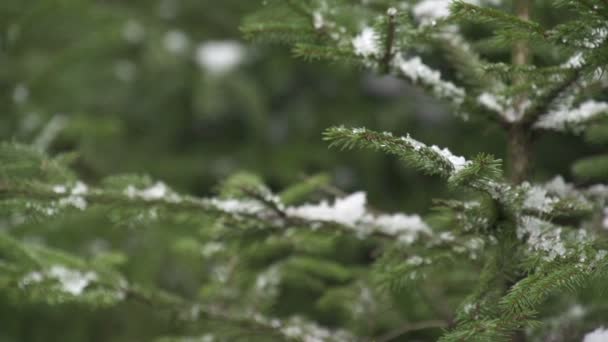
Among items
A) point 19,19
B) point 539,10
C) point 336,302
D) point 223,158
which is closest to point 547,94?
point 539,10

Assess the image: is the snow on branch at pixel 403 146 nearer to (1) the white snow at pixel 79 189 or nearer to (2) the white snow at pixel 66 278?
(1) the white snow at pixel 79 189

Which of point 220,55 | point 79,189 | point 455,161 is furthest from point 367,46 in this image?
point 220,55

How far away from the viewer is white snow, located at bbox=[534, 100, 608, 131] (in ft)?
4.80

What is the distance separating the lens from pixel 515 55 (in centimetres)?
174

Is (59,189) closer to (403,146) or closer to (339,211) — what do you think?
(339,211)

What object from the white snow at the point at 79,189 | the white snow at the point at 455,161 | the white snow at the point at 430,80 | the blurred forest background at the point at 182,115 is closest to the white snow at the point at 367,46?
the white snow at the point at 430,80

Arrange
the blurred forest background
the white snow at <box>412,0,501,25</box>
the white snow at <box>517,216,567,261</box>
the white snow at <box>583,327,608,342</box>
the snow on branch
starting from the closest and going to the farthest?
the snow on branch
the white snow at <box>517,216,567,261</box>
the white snow at <box>583,327,608,342</box>
the white snow at <box>412,0,501,25</box>
the blurred forest background

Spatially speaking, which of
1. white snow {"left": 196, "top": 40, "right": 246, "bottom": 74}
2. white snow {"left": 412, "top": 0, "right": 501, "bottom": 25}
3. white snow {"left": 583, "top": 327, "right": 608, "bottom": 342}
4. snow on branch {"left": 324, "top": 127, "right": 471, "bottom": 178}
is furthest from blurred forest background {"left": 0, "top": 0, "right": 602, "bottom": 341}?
snow on branch {"left": 324, "top": 127, "right": 471, "bottom": 178}

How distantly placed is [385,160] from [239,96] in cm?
112

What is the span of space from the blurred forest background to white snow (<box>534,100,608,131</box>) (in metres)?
2.00

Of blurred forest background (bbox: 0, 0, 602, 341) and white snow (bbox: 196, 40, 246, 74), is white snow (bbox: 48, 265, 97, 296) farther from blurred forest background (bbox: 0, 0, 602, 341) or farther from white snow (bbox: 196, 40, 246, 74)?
white snow (bbox: 196, 40, 246, 74)

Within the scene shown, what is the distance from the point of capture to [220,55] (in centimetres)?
434

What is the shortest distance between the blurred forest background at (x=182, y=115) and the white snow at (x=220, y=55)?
2 centimetres

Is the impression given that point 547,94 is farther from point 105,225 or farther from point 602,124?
point 105,225
